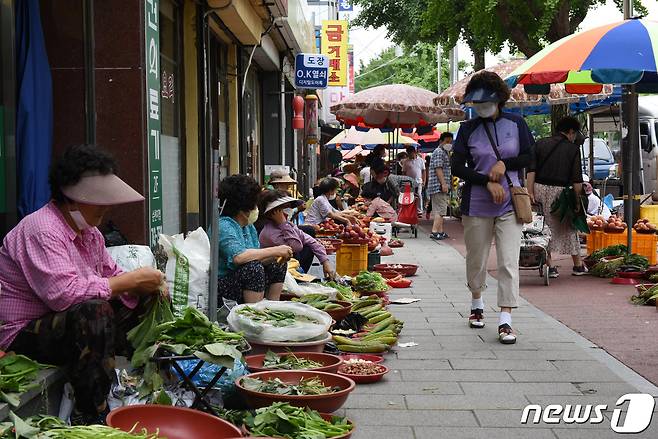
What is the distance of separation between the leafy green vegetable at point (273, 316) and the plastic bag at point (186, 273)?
29 cm

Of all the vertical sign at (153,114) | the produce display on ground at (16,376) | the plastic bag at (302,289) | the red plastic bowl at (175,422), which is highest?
the vertical sign at (153,114)

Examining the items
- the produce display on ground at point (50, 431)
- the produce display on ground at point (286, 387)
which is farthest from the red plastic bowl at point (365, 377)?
the produce display on ground at point (50, 431)

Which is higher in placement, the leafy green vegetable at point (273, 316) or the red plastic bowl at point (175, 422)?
the leafy green vegetable at point (273, 316)

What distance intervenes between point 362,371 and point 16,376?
2712 millimetres

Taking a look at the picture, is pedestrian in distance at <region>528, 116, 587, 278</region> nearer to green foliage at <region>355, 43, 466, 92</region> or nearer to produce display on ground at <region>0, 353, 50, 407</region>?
produce display on ground at <region>0, 353, 50, 407</region>

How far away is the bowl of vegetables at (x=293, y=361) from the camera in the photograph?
5.99 m

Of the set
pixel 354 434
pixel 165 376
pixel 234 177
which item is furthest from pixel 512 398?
pixel 234 177

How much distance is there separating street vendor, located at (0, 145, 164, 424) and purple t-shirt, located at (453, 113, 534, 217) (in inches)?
151

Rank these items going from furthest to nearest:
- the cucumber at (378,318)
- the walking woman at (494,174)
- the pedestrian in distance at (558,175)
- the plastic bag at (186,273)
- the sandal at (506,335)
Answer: the pedestrian in distance at (558,175)
the cucumber at (378,318)
the walking woman at (494,174)
the sandal at (506,335)
the plastic bag at (186,273)

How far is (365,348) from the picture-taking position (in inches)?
289

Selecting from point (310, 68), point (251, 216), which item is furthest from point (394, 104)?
point (251, 216)

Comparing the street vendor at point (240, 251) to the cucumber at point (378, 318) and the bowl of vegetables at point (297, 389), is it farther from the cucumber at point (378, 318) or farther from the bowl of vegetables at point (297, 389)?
the bowl of vegetables at point (297, 389)

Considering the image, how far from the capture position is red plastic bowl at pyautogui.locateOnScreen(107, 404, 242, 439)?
14.7 ft

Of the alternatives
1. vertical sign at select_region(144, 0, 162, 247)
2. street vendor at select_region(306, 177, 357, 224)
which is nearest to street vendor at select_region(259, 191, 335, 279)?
vertical sign at select_region(144, 0, 162, 247)
